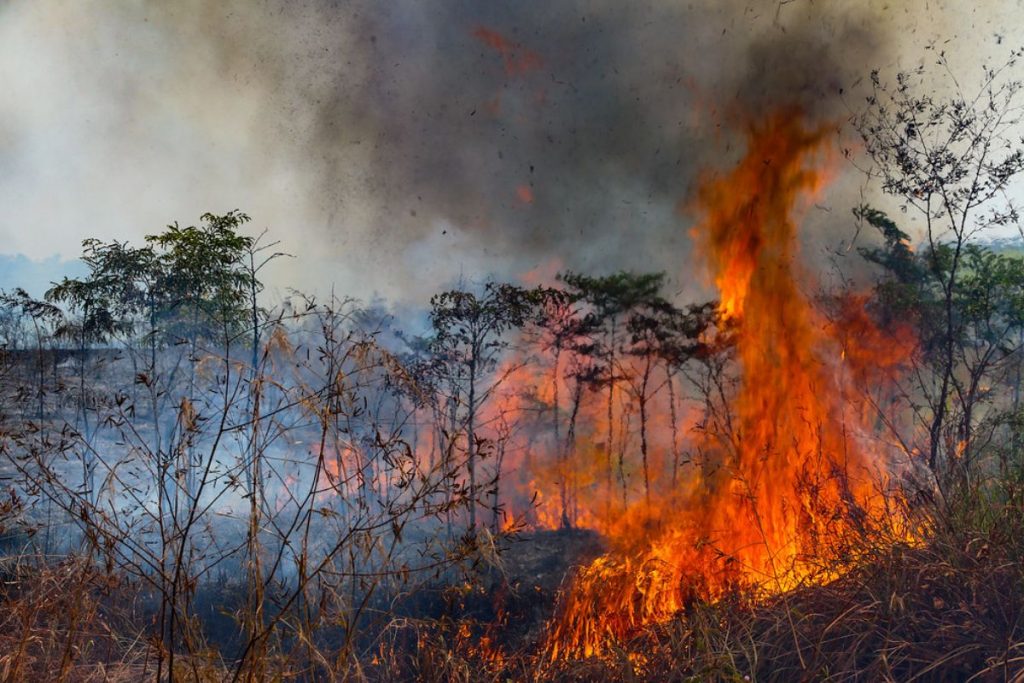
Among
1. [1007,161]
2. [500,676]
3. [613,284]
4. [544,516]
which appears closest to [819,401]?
[1007,161]

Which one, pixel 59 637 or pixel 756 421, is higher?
pixel 756 421

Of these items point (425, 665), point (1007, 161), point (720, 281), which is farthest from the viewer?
point (720, 281)

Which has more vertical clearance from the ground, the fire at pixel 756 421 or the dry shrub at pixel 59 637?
the fire at pixel 756 421

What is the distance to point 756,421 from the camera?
12.2m

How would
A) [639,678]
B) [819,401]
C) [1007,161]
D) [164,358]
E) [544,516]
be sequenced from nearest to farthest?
[639,678]
[1007,161]
[819,401]
[164,358]
[544,516]

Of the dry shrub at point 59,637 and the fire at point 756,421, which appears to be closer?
the dry shrub at point 59,637

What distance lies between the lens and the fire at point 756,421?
10102 mm

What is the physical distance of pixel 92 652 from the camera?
19.4ft

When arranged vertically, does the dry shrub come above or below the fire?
below

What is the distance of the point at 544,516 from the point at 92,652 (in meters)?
14.1

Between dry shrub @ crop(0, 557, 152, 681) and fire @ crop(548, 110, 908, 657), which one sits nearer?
dry shrub @ crop(0, 557, 152, 681)

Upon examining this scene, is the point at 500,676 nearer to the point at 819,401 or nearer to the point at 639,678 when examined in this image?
the point at 639,678

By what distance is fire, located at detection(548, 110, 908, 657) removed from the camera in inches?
398

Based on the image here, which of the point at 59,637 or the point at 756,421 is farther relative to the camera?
the point at 756,421
